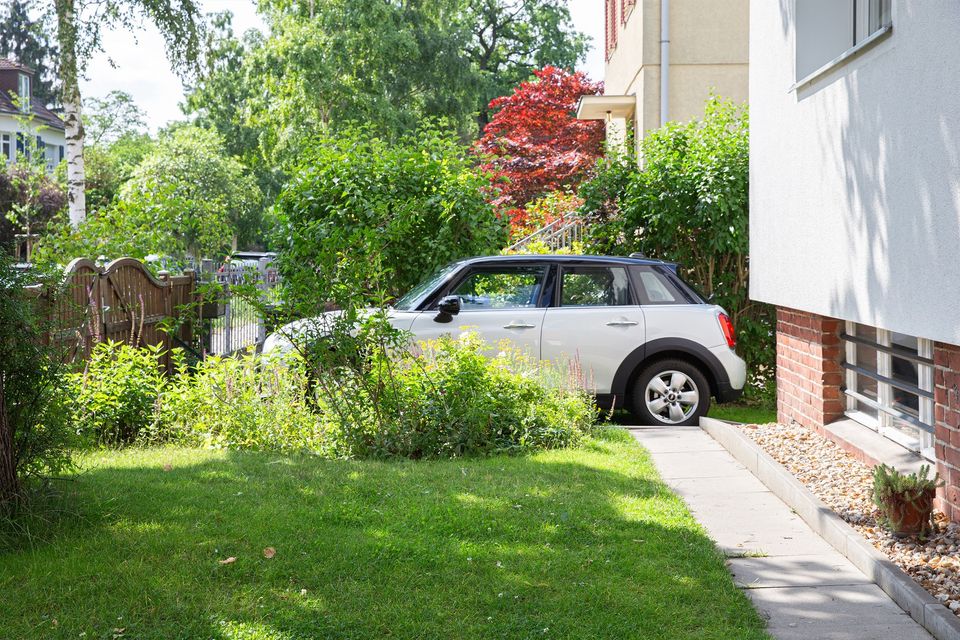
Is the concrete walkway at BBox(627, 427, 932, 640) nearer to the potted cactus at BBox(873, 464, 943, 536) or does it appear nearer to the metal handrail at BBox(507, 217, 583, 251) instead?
the potted cactus at BBox(873, 464, 943, 536)

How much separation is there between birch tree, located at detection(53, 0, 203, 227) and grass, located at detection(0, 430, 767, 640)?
11265mm

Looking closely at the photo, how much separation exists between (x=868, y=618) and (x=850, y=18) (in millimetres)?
4833

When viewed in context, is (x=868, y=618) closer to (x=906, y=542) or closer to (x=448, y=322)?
(x=906, y=542)

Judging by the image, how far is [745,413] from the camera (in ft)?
35.8

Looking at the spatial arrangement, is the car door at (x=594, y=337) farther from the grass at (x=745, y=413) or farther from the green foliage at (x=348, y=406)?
the grass at (x=745, y=413)

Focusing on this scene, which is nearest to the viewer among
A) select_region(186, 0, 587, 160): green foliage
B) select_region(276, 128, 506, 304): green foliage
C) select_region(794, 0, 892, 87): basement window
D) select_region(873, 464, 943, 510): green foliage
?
select_region(873, 464, 943, 510): green foliage

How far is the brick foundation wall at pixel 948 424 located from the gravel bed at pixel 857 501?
12 centimetres

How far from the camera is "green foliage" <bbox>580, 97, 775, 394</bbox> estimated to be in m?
11.6

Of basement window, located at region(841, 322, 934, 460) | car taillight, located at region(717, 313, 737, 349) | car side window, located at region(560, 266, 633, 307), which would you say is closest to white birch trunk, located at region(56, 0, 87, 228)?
car side window, located at region(560, 266, 633, 307)

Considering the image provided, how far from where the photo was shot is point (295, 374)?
8.40 meters

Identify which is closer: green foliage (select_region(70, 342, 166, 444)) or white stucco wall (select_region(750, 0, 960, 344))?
white stucco wall (select_region(750, 0, 960, 344))

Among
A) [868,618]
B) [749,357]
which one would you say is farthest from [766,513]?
[749,357]

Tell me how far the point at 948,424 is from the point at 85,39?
1487 centimetres

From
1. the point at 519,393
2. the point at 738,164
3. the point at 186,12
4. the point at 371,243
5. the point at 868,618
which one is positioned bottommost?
the point at 868,618
